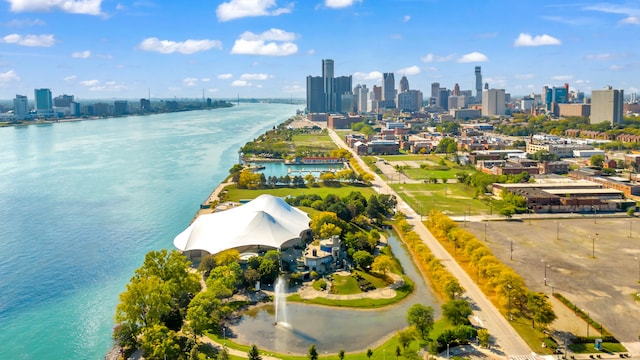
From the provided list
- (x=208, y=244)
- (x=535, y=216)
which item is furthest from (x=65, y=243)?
(x=535, y=216)

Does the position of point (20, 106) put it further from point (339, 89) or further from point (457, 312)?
point (457, 312)


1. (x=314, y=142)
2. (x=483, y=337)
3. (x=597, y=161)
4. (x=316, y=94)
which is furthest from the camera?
(x=316, y=94)

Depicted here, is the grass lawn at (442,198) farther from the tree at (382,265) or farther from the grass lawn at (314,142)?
the grass lawn at (314,142)

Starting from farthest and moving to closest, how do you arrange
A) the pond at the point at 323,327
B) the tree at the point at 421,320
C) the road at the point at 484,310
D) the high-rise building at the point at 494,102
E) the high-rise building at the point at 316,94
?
1. the high-rise building at the point at 316,94
2. the high-rise building at the point at 494,102
3. the pond at the point at 323,327
4. the tree at the point at 421,320
5. the road at the point at 484,310

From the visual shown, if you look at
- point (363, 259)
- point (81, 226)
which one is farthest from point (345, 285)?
point (81, 226)

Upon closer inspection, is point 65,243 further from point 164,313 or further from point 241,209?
point 164,313

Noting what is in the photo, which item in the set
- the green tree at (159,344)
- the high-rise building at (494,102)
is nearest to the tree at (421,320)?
the green tree at (159,344)

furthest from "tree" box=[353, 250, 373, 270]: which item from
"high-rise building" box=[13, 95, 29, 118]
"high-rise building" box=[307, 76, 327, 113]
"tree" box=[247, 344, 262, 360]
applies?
"high-rise building" box=[307, 76, 327, 113]
